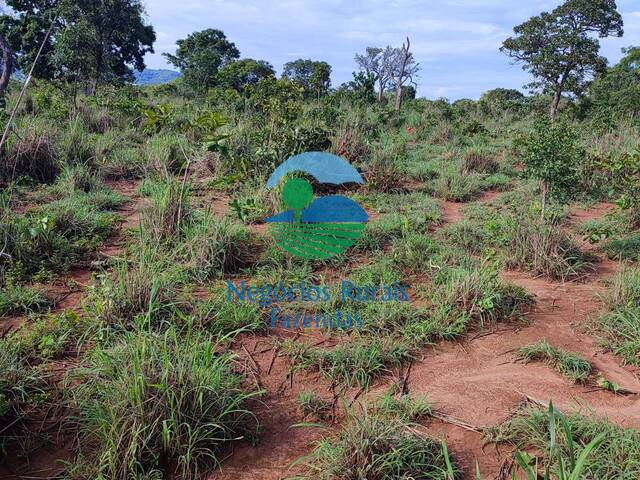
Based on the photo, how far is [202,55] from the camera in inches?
669

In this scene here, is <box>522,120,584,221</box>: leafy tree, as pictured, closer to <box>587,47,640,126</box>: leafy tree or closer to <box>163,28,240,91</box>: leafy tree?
<box>587,47,640,126</box>: leafy tree

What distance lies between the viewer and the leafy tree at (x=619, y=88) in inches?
480

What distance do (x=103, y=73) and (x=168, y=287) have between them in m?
13.5

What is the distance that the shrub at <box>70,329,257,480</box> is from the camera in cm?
177

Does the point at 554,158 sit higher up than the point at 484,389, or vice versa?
the point at 554,158

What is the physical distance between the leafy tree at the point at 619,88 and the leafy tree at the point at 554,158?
777cm

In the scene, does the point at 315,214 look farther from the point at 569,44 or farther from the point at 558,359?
the point at 569,44

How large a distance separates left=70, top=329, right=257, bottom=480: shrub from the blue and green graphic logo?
69.8 inches

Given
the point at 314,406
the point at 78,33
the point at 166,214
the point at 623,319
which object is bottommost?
the point at 314,406

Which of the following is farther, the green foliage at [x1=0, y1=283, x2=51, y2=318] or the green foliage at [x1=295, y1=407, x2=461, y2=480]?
the green foliage at [x1=0, y1=283, x2=51, y2=318]

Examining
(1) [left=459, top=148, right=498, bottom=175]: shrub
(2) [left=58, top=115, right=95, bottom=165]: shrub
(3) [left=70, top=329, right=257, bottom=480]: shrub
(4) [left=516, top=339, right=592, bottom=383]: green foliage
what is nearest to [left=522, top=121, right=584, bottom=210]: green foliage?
(4) [left=516, top=339, right=592, bottom=383]: green foliage

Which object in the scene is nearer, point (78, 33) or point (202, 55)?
point (78, 33)

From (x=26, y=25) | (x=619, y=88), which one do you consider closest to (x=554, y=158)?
(x=619, y=88)

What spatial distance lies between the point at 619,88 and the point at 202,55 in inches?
561
